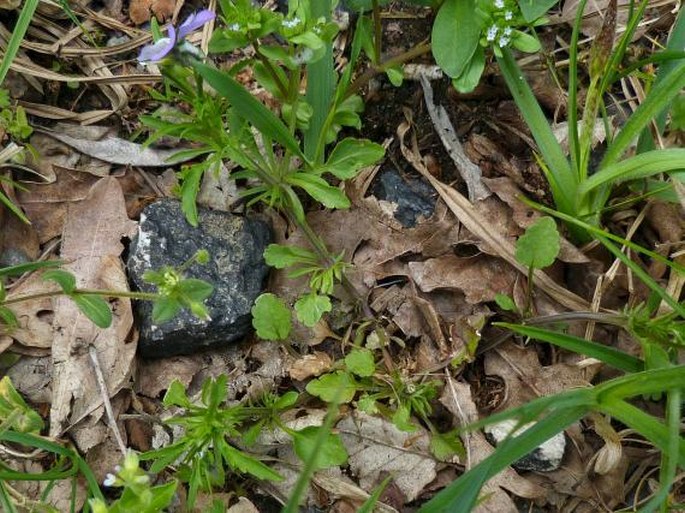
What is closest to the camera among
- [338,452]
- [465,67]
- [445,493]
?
[445,493]

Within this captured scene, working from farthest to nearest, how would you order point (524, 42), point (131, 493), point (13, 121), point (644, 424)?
point (13, 121) < point (524, 42) < point (644, 424) < point (131, 493)

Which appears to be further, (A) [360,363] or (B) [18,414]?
(A) [360,363]

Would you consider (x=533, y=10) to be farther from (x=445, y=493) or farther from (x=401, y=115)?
(x=445, y=493)

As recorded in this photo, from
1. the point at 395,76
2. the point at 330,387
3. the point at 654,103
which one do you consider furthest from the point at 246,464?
the point at 654,103

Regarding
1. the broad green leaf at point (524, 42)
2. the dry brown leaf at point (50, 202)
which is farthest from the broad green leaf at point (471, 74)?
the dry brown leaf at point (50, 202)

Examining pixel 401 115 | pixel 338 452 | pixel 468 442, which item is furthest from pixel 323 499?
pixel 401 115

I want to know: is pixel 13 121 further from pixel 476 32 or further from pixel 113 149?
pixel 476 32
